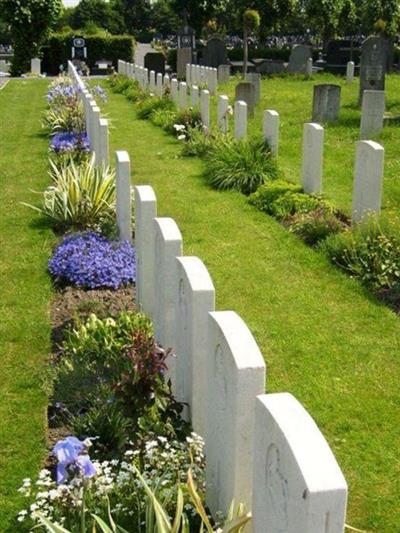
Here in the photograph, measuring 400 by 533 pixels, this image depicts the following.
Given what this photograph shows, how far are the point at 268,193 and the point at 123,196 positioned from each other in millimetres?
3135

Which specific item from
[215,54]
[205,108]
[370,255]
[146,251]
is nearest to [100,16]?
[215,54]

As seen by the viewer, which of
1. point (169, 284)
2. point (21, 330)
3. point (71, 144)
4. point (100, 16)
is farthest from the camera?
point (100, 16)

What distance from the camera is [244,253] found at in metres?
8.01

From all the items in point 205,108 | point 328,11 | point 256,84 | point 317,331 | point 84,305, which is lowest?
point 317,331

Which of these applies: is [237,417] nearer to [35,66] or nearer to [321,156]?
[321,156]

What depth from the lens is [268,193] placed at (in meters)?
9.88

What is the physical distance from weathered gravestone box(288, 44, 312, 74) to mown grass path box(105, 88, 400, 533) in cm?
2487

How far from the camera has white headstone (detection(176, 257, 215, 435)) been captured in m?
3.64

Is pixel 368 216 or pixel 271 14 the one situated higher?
pixel 271 14

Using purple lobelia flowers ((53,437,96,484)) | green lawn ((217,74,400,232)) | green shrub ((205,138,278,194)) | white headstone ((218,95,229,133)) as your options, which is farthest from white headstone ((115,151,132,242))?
white headstone ((218,95,229,133))

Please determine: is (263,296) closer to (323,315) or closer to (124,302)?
(323,315)

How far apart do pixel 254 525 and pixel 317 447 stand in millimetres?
567

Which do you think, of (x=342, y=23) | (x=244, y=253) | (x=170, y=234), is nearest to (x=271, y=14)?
(x=342, y=23)

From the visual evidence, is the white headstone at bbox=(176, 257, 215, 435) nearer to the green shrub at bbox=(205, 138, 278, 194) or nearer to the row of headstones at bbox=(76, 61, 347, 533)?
A: the row of headstones at bbox=(76, 61, 347, 533)
